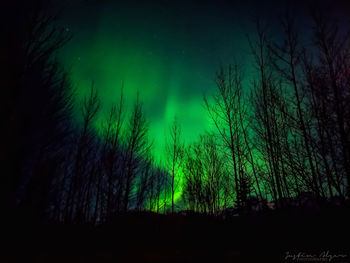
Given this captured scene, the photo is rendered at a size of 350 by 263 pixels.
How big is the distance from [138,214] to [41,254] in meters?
10.6

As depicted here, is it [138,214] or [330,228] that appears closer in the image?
[330,228]

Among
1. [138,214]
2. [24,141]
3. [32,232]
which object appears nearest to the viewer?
[32,232]

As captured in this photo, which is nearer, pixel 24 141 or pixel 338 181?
pixel 338 181

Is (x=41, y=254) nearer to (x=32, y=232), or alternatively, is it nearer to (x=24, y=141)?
(x=32, y=232)

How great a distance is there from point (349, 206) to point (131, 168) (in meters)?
10.1

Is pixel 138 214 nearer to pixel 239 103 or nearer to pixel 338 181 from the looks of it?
pixel 239 103

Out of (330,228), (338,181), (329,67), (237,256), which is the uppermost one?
(329,67)

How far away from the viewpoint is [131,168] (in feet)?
35.6

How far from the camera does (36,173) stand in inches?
313

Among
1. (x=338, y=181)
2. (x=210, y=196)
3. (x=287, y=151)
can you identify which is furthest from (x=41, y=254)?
(x=210, y=196)

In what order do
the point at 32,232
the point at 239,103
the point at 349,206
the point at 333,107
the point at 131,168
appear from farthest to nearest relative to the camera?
the point at 131,168 < the point at 239,103 < the point at 32,232 < the point at 349,206 < the point at 333,107

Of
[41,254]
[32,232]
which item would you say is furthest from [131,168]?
[41,254]

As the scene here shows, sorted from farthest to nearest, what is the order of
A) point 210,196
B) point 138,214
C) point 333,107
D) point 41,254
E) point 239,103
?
point 210,196 < point 138,214 < point 239,103 < point 333,107 < point 41,254

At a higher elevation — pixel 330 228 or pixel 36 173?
pixel 36 173
